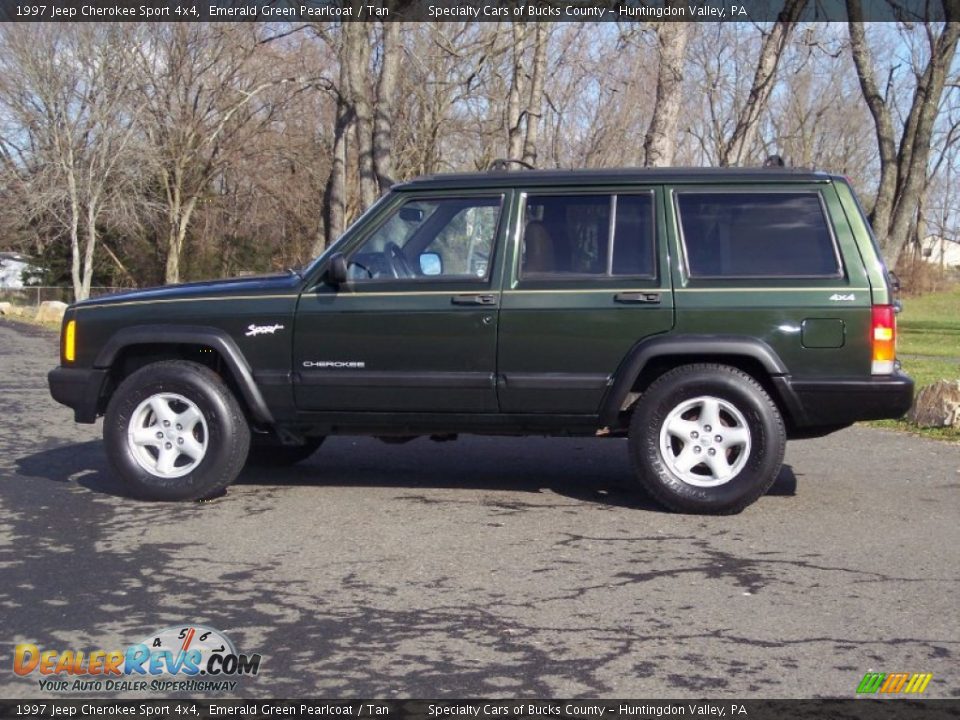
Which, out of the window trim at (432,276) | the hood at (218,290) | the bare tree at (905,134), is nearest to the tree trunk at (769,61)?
the bare tree at (905,134)

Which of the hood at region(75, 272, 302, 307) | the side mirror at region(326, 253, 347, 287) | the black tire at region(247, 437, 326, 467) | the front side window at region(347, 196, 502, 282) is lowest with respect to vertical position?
the black tire at region(247, 437, 326, 467)

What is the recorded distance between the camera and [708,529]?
635cm

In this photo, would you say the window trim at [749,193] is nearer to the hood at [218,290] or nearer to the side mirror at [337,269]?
Result: the side mirror at [337,269]

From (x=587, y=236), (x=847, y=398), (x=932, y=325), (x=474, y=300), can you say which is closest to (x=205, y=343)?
(x=474, y=300)

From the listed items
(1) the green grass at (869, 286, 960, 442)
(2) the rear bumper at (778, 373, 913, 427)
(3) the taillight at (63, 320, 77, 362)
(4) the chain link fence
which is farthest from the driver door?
(4) the chain link fence

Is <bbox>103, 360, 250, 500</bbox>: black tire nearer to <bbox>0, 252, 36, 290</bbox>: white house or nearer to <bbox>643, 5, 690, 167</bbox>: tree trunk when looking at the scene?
<bbox>643, 5, 690, 167</bbox>: tree trunk

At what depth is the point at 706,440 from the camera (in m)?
6.64

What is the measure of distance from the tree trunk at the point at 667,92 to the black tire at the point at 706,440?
9.40m

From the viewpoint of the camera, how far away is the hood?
7051mm

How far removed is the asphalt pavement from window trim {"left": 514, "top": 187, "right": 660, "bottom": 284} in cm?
139

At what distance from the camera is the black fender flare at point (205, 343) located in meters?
6.95

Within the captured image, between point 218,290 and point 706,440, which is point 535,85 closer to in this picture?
point 218,290

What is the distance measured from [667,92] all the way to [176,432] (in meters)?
10.6

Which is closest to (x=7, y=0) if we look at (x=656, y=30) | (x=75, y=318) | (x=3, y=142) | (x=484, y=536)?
(x=3, y=142)
